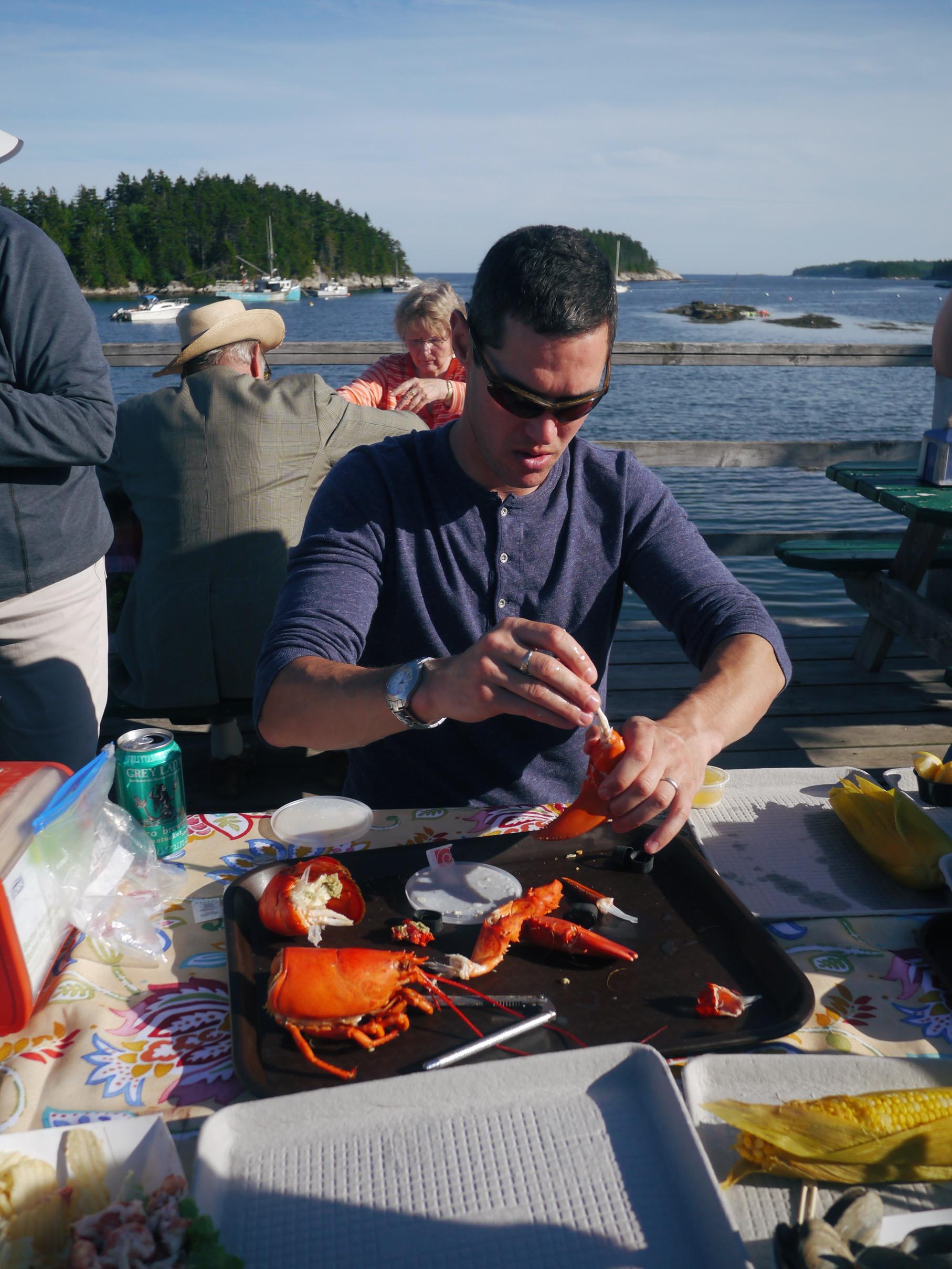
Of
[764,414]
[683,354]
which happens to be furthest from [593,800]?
[764,414]

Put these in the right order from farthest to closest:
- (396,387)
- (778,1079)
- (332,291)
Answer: (332,291) < (396,387) < (778,1079)

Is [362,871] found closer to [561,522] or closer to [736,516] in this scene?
[561,522]

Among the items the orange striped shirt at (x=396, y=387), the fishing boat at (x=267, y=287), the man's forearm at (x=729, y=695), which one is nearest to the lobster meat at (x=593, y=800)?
the man's forearm at (x=729, y=695)

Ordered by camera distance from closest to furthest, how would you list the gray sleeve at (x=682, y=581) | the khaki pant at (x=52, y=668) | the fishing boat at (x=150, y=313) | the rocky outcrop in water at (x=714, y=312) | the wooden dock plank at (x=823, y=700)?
the gray sleeve at (x=682, y=581) → the khaki pant at (x=52, y=668) → the wooden dock plank at (x=823, y=700) → the fishing boat at (x=150, y=313) → the rocky outcrop in water at (x=714, y=312)

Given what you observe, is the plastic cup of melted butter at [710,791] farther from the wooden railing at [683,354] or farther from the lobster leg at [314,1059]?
the wooden railing at [683,354]

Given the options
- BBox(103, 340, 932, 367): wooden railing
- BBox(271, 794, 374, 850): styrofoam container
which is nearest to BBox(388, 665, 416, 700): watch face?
BBox(271, 794, 374, 850): styrofoam container

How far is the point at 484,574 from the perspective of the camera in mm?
2137

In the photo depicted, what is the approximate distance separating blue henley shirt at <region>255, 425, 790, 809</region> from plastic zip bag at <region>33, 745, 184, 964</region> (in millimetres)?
711

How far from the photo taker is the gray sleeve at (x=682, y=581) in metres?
1.98

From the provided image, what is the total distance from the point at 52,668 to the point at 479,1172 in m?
2.21

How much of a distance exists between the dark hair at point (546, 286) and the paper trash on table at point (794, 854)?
1.00m

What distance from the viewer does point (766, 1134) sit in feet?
3.13

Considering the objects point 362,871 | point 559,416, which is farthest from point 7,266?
point 362,871

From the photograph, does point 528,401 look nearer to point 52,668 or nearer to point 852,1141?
point 852,1141
